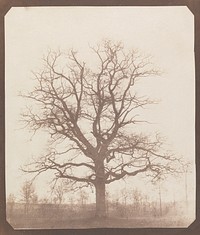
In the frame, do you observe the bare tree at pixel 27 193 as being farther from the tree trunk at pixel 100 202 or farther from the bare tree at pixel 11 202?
the tree trunk at pixel 100 202

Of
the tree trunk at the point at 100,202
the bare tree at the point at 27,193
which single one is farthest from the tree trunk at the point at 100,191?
the bare tree at the point at 27,193

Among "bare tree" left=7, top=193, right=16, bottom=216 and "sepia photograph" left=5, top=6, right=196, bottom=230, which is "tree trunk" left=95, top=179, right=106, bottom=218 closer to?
"sepia photograph" left=5, top=6, right=196, bottom=230

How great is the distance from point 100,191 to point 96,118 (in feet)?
0.46

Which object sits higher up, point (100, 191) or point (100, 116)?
point (100, 116)

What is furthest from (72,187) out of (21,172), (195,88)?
(195,88)

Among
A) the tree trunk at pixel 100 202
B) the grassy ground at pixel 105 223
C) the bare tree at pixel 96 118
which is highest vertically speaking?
the bare tree at pixel 96 118

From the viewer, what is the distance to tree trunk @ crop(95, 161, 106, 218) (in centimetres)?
80

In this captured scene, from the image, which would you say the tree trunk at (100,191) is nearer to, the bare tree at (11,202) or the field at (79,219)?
the field at (79,219)

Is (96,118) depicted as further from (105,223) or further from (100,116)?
(105,223)

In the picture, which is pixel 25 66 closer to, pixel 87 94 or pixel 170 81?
pixel 87 94

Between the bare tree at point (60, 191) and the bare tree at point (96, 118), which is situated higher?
the bare tree at point (96, 118)

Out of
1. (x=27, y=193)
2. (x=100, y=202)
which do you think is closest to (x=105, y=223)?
(x=100, y=202)

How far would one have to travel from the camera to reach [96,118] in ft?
2.65

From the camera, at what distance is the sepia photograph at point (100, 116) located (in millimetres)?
800
